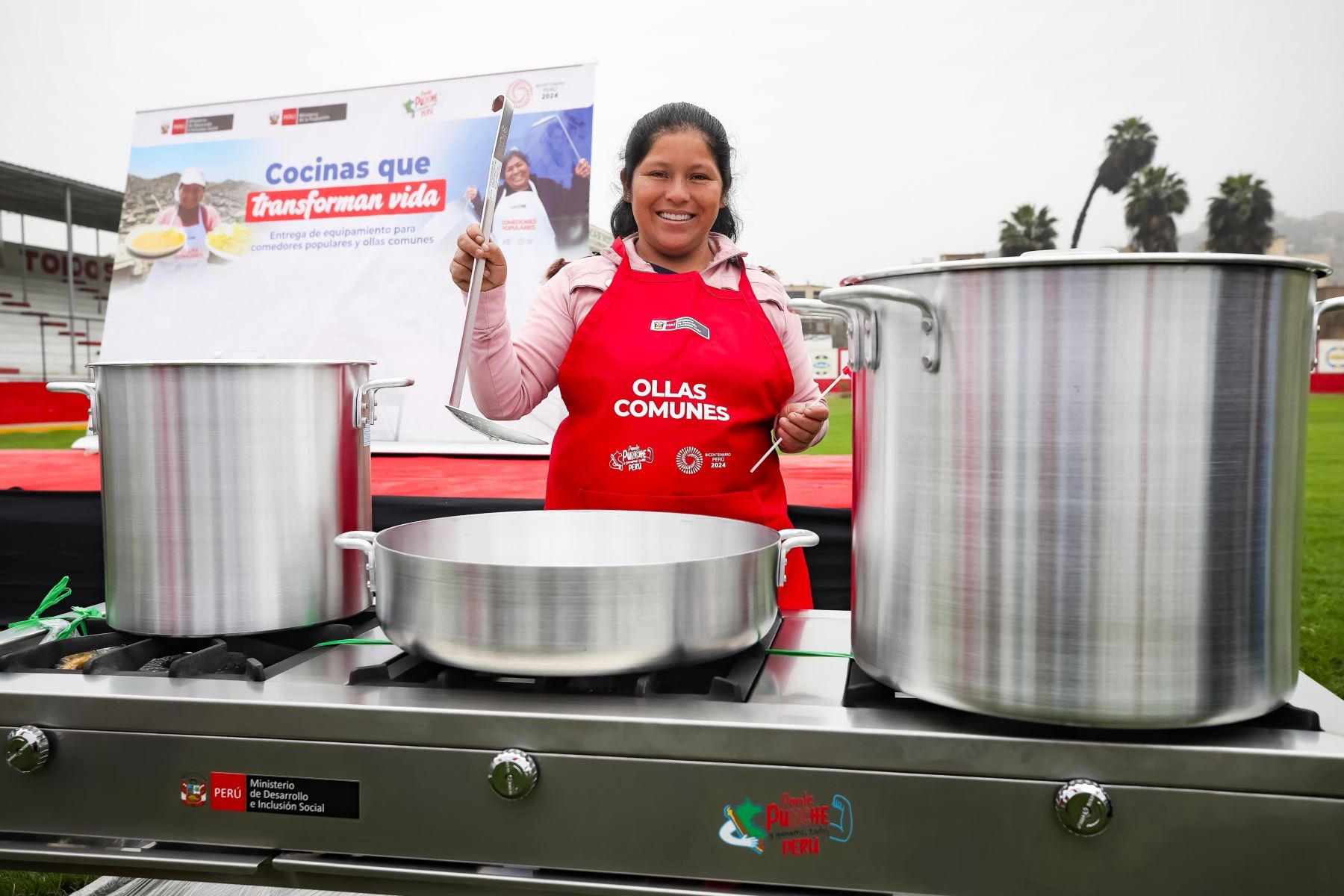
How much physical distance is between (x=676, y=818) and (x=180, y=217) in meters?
3.62

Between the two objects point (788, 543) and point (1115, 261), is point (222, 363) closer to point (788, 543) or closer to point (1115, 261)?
point (788, 543)

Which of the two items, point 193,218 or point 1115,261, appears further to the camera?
point 193,218

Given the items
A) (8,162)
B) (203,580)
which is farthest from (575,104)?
(8,162)

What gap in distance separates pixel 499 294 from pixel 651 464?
0.39 metres

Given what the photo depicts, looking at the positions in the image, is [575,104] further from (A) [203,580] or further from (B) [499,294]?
(A) [203,580]

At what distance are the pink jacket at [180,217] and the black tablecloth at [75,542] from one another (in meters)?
1.53

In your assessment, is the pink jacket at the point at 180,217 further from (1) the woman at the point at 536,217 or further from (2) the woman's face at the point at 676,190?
(2) the woman's face at the point at 676,190

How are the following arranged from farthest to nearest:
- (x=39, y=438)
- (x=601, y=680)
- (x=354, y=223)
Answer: (x=39, y=438) < (x=354, y=223) < (x=601, y=680)

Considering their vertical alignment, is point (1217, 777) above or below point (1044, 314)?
below

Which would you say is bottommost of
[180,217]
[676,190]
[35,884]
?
[35,884]

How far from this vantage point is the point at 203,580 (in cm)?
84

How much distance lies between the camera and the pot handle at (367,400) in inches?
36.5

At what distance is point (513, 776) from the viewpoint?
66 cm

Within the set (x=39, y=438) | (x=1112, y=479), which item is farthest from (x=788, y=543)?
(x=39, y=438)
